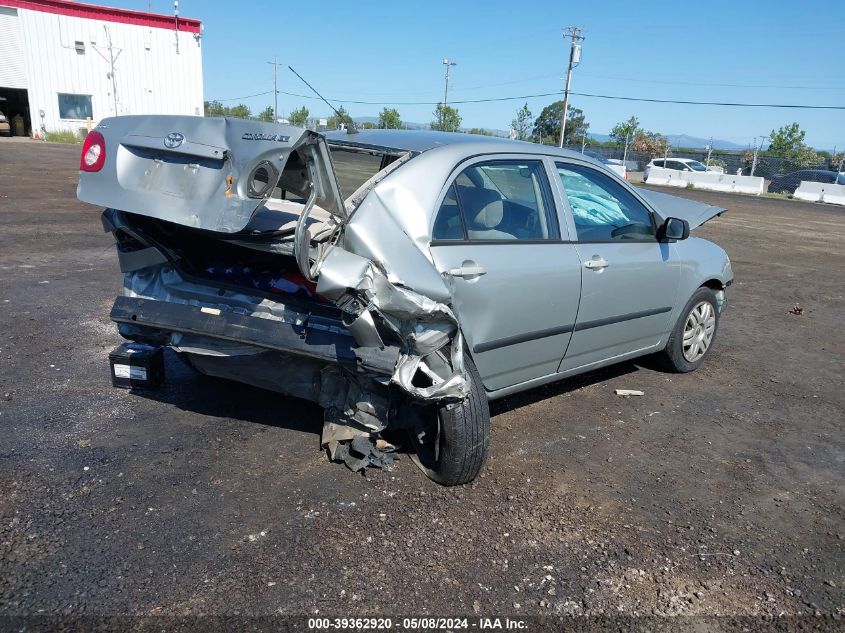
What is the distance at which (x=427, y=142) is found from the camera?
3.91 metres

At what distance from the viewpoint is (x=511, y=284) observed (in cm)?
365

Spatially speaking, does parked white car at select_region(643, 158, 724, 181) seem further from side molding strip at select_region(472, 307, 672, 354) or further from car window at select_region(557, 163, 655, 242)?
side molding strip at select_region(472, 307, 672, 354)

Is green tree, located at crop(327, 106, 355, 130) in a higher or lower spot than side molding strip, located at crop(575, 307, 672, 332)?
higher

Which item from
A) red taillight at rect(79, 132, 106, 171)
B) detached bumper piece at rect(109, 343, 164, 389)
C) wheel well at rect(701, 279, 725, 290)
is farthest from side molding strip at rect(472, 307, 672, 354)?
red taillight at rect(79, 132, 106, 171)

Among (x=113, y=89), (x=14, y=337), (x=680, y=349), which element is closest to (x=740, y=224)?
(x=680, y=349)

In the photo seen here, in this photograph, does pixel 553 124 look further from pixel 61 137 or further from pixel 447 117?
pixel 61 137

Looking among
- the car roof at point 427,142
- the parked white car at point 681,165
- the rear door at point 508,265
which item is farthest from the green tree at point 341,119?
the parked white car at point 681,165

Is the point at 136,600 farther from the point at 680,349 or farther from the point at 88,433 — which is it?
the point at 680,349

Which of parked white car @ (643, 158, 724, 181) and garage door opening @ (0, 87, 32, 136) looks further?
garage door opening @ (0, 87, 32, 136)

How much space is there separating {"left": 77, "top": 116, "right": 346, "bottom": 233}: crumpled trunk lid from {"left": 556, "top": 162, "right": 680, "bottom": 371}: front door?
66.8 inches

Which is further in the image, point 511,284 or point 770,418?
point 770,418

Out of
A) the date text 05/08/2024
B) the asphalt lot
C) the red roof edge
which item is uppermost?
the red roof edge

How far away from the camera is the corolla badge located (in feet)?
10.4

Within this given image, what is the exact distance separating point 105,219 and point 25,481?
1393 millimetres
